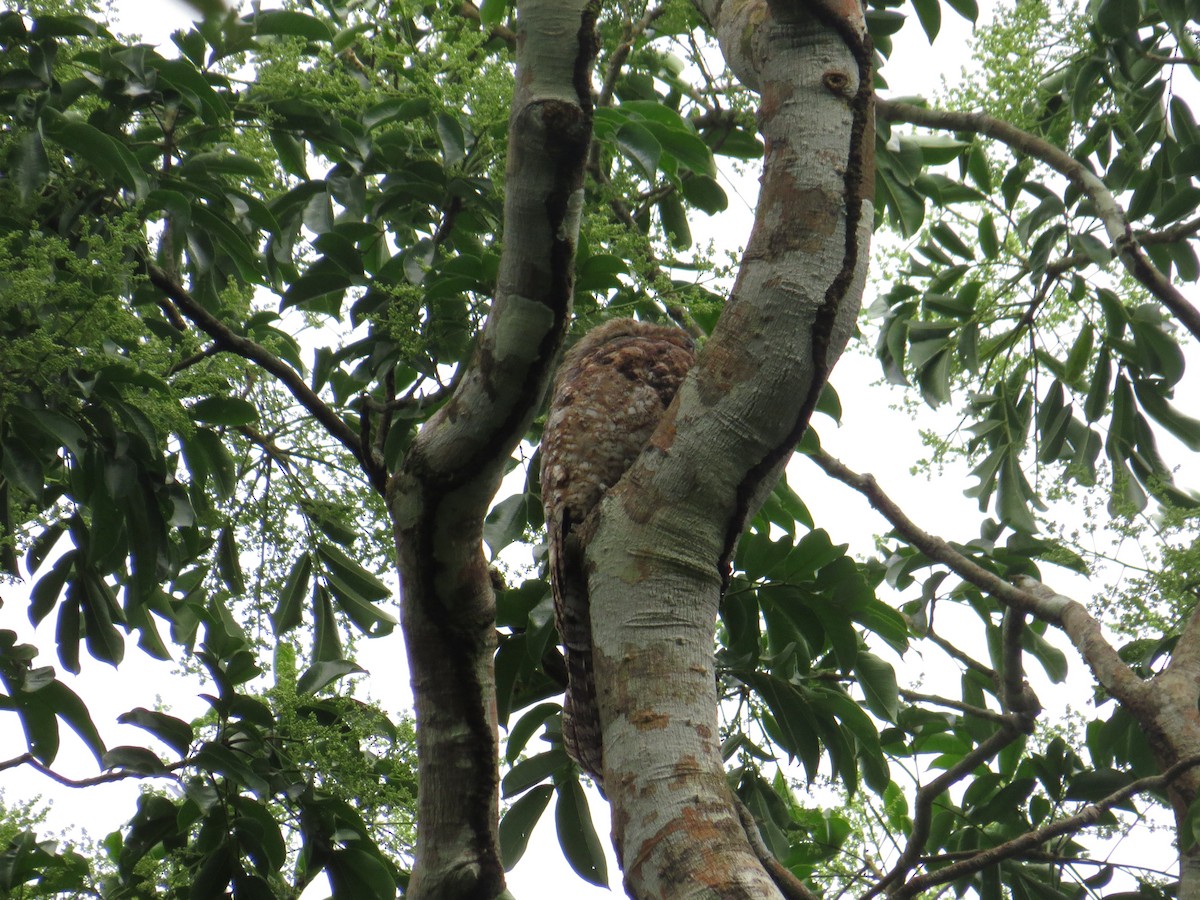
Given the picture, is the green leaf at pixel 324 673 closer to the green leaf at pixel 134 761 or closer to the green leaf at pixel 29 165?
the green leaf at pixel 134 761

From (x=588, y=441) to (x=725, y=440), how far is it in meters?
0.38

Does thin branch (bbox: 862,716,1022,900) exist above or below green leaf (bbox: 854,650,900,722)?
below

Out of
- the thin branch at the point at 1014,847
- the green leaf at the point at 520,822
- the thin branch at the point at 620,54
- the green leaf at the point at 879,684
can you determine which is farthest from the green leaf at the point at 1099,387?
the green leaf at the point at 520,822

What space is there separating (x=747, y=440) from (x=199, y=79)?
4.77ft

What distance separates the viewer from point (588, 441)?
A: 66.4 inches

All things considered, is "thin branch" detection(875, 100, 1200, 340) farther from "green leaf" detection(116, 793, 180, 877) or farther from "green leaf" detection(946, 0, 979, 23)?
"green leaf" detection(116, 793, 180, 877)

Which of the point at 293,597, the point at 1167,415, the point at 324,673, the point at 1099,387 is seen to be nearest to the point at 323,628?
the point at 293,597

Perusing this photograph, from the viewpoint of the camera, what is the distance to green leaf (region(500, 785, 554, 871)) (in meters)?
2.29

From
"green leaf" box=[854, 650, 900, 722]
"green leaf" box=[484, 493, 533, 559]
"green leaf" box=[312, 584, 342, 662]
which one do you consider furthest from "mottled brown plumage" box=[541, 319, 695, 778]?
"green leaf" box=[312, 584, 342, 662]

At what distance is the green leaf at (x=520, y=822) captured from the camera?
2285 millimetres

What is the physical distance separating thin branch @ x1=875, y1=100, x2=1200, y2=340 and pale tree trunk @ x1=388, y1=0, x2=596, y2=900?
6.02 feet

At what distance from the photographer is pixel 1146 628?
10.00 feet

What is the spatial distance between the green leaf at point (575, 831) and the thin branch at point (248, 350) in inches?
31.8

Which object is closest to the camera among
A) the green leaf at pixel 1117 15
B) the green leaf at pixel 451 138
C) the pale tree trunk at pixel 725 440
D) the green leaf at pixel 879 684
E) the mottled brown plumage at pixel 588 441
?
the pale tree trunk at pixel 725 440
